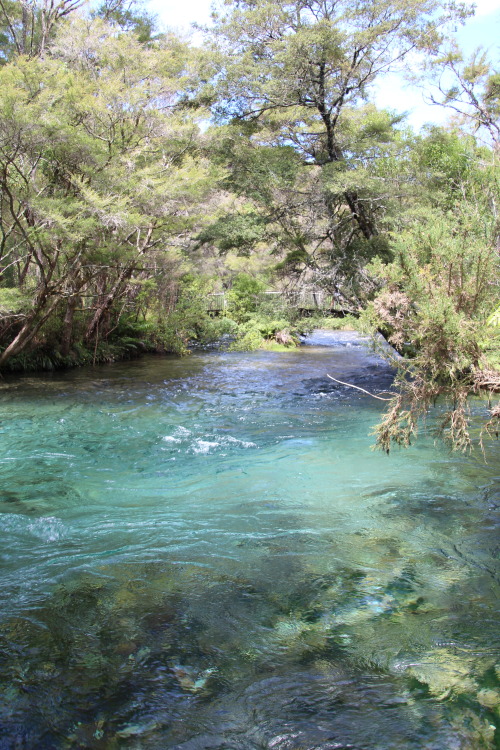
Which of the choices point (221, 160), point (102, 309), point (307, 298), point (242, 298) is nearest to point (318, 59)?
point (221, 160)

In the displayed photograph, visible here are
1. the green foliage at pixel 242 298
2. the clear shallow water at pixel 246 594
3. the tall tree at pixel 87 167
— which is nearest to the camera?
the clear shallow water at pixel 246 594

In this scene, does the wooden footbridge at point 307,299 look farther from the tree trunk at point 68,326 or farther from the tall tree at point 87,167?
the tree trunk at point 68,326

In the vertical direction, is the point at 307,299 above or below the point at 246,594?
above

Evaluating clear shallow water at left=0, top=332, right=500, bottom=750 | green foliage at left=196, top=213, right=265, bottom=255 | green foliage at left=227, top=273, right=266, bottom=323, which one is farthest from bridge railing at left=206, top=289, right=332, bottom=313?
green foliage at left=227, top=273, right=266, bottom=323

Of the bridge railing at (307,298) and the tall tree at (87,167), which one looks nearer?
the tall tree at (87,167)

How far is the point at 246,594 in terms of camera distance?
359 cm

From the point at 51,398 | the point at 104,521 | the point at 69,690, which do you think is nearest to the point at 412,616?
the point at 69,690

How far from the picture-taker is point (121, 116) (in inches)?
481

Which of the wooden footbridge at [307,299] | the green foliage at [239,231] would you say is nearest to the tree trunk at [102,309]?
the green foliage at [239,231]

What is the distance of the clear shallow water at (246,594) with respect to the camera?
246cm

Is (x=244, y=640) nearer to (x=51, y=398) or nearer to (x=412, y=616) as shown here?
(x=412, y=616)

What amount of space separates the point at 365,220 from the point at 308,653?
13.4 m

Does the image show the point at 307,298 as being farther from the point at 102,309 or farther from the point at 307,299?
the point at 102,309

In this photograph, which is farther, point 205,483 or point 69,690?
point 205,483
